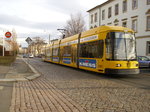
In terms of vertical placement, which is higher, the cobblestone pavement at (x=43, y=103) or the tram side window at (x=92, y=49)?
the tram side window at (x=92, y=49)

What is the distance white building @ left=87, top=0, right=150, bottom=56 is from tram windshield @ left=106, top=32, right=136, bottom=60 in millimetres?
16338

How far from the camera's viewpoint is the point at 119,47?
11320 mm

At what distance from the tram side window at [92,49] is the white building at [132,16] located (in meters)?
14.9

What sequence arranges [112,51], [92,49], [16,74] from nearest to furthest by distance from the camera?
[112,51], [16,74], [92,49]

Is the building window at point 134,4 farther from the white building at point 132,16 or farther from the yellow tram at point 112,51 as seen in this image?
the yellow tram at point 112,51

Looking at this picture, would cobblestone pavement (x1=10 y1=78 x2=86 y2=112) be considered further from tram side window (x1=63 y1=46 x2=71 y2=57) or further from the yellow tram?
tram side window (x1=63 y1=46 x2=71 y2=57)

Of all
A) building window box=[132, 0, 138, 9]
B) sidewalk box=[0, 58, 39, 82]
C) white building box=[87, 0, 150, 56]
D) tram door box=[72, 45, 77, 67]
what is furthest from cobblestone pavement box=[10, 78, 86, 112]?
building window box=[132, 0, 138, 9]

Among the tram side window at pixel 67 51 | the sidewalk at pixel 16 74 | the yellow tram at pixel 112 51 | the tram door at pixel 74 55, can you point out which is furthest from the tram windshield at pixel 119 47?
the tram side window at pixel 67 51

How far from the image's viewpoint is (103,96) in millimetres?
6559

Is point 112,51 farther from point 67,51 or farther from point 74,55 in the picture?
point 67,51

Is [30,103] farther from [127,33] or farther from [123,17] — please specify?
[123,17]

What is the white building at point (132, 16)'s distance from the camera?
2669 cm

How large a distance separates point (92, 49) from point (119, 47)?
2.52 m

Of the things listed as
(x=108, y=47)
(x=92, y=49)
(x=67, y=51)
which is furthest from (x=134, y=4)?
(x=108, y=47)
